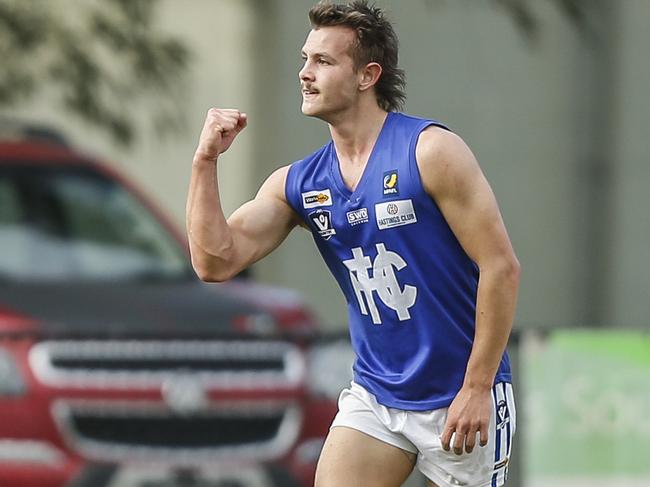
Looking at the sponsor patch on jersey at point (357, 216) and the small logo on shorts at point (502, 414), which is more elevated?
the sponsor patch on jersey at point (357, 216)

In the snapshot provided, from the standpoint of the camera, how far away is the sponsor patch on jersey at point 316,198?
196 inches

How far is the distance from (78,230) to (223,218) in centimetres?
424

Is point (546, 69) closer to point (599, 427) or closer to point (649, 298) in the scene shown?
point (649, 298)

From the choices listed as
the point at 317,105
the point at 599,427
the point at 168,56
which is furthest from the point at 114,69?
the point at 317,105

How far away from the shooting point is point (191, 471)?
8.12 m

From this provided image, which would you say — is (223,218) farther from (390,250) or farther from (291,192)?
(390,250)

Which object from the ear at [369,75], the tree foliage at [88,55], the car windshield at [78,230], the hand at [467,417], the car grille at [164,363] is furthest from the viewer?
the tree foliage at [88,55]

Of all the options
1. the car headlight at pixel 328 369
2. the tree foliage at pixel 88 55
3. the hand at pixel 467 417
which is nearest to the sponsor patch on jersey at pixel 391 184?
the hand at pixel 467 417

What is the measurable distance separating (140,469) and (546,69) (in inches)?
297

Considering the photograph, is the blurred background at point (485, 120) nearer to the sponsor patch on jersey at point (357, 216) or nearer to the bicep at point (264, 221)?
the bicep at point (264, 221)

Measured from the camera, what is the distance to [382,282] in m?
4.92

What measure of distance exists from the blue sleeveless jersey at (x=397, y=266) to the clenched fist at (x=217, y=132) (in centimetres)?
32

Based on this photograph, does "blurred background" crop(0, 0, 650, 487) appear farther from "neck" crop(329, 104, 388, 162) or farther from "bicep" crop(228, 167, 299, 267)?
"neck" crop(329, 104, 388, 162)

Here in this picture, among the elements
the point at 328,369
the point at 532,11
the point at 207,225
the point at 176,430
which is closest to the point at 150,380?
the point at 176,430
